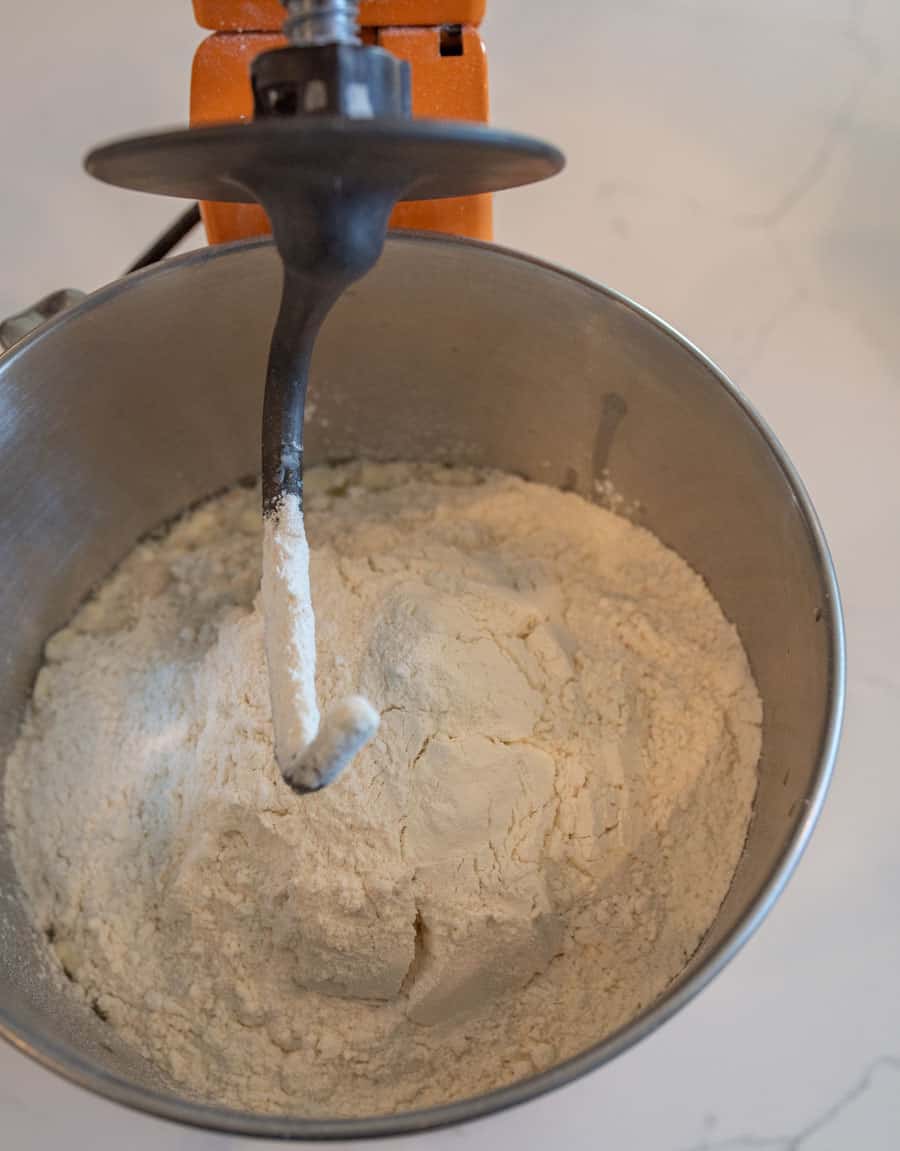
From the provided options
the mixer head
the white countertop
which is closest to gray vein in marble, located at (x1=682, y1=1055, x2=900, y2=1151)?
the white countertop

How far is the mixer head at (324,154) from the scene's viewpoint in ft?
1.15

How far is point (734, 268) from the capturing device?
774mm

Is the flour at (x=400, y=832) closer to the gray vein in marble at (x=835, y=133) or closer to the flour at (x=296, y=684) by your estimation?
the flour at (x=296, y=684)

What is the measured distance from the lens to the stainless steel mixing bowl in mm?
504

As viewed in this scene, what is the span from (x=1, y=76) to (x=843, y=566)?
79 centimetres

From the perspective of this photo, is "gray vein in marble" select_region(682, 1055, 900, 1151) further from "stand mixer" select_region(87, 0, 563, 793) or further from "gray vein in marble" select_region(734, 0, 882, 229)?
"gray vein in marble" select_region(734, 0, 882, 229)

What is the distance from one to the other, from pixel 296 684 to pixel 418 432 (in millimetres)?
285

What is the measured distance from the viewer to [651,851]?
1.77ft

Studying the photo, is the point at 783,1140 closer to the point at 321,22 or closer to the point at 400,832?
the point at 400,832

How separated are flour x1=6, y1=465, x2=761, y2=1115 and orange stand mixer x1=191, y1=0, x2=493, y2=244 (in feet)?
0.86

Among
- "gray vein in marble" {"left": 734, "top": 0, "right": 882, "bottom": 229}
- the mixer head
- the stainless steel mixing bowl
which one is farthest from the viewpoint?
"gray vein in marble" {"left": 734, "top": 0, "right": 882, "bottom": 229}

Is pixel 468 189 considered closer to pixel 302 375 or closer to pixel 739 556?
pixel 302 375

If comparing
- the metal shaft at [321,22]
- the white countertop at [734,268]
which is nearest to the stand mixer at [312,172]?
the metal shaft at [321,22]

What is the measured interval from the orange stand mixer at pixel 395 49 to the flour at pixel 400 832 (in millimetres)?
261
